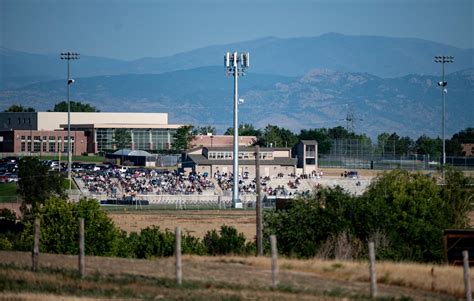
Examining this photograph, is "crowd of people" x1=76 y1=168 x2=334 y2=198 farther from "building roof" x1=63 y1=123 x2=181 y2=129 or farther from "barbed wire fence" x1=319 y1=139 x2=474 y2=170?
"building roof" x1=63 y1=123 x2=181 y2=129

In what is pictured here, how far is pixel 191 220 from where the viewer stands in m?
84.6

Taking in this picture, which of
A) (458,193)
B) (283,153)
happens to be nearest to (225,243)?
(458,193)

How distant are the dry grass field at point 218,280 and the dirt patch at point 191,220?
1326 inches

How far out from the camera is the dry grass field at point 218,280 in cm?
2744

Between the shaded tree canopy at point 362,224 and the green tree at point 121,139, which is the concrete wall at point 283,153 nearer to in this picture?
the green tree at point 121,139

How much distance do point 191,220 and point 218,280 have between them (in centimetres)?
5469

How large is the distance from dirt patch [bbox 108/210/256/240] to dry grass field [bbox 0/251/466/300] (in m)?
33.7

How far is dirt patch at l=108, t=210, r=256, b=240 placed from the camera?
75.1 metres

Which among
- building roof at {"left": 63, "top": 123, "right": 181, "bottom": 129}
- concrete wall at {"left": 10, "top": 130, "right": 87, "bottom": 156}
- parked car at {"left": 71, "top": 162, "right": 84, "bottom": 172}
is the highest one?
building roof at {"left": 63, "top": 123, "right": 181, "bottom": 129}

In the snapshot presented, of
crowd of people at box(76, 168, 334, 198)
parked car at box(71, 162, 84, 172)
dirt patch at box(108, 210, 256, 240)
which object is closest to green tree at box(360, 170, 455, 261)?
dirt patch at box(108, 210, 256, 240)

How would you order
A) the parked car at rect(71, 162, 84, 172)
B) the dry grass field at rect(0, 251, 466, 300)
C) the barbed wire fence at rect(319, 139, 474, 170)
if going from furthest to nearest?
the barbed wire fence at rect(319, 139, 474, 170) → the parked car at rect(71, 162, 84, 172) → the dry grass field at rect(0, 251, 466, 300)

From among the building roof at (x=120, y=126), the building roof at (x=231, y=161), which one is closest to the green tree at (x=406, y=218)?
the building roof at (x=231, y=161)

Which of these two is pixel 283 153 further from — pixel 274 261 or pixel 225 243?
pixel 274 261

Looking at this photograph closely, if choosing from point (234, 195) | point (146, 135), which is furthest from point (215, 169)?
point (146, 135)
